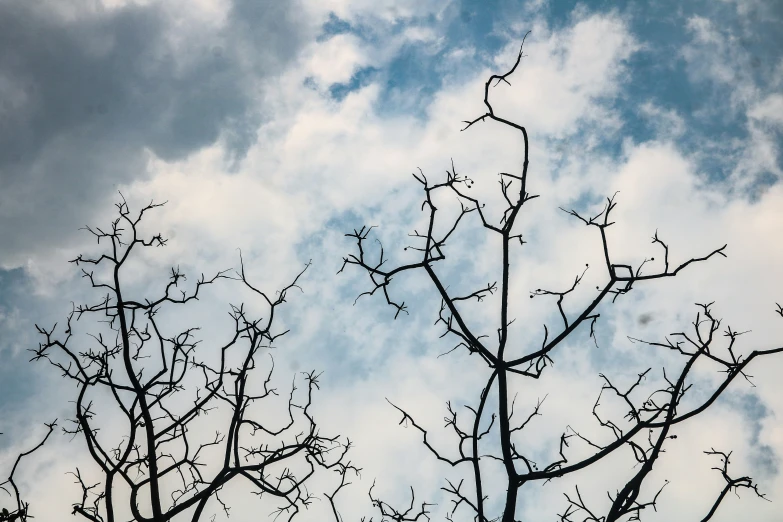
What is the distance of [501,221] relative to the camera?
18.7ft

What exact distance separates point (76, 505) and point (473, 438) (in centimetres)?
639

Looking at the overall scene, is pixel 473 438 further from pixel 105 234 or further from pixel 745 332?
pixel 105 234

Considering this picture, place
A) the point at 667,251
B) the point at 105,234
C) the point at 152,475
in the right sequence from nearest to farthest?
the point at 667,251 < the point at 152,475 < the point at 105,234

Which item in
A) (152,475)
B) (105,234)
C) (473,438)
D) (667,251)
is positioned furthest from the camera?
(105,234)

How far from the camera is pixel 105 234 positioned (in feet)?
28.4

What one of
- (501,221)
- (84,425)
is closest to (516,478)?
(501,221)

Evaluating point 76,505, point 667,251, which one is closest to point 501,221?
point 667,251

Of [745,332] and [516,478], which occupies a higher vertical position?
[745,332]

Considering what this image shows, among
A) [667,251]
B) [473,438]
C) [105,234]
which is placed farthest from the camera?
[105,234]

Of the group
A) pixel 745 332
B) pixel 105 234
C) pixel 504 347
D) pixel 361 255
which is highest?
pixel 105 234

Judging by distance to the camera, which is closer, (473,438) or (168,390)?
(473,438)

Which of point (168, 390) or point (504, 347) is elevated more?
point (168, 390)

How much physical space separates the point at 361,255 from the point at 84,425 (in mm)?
5433

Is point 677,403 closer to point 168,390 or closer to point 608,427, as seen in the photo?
point 608,427
